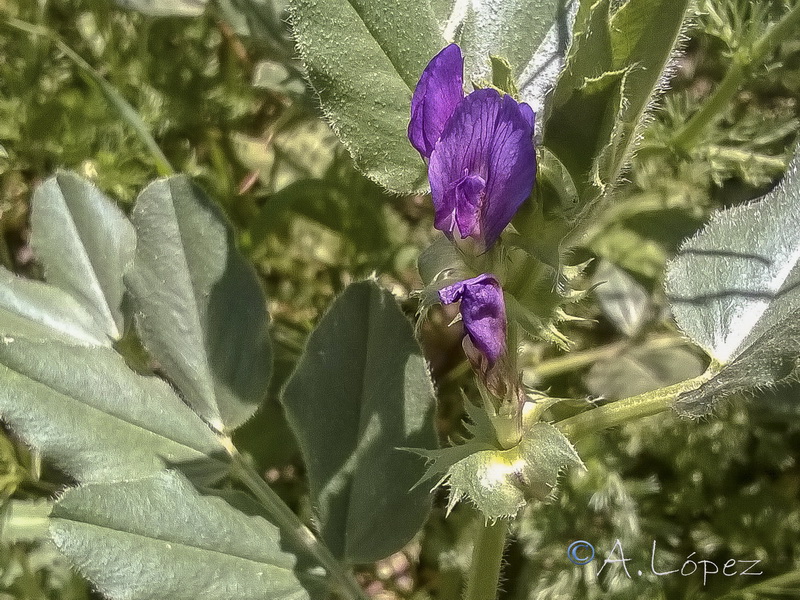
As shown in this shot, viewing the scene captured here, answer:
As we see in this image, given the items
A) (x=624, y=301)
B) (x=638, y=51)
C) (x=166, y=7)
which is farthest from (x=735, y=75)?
(x=166, y=7)

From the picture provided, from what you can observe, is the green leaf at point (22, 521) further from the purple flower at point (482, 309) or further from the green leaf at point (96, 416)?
the purple flower at point (482, 309)

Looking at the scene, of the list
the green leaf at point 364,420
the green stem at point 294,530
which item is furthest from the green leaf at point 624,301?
the green stem at point 294,530

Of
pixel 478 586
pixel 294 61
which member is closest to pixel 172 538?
pixel 478 586

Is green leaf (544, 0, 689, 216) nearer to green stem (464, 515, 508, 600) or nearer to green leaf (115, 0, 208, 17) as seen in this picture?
green stem (464, 515, 508, 600)

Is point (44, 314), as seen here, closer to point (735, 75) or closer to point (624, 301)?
point (624, 301)

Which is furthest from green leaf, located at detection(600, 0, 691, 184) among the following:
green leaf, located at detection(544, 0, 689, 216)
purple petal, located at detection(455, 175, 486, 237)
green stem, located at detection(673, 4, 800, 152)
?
green stem, located at detection(673, 4, 800, 152)

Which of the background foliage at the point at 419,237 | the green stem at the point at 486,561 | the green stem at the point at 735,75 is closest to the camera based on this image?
the green stem at the point at 486,561
